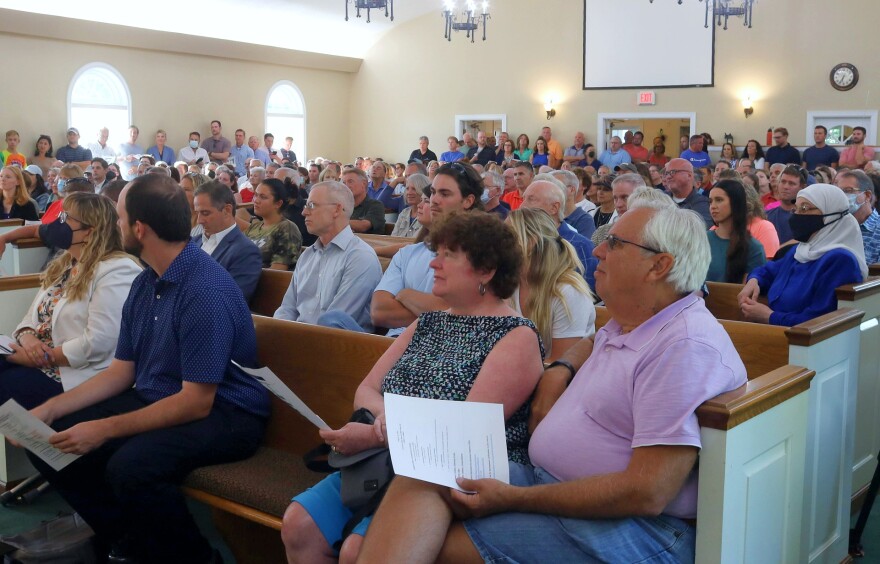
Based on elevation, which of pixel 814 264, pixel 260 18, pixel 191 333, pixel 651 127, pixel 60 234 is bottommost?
pixel 191 333

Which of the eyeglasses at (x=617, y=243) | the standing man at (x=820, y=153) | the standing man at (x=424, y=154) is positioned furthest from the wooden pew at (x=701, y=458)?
the standing man at (x=424, y=154)

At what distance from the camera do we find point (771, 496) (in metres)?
2.20

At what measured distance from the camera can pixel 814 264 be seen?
3641 mm

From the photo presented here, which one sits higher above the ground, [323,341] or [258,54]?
[258,54]

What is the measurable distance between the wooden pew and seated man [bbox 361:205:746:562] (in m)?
0.06

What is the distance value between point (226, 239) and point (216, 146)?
464 inches

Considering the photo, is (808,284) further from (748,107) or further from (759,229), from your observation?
(748,107)

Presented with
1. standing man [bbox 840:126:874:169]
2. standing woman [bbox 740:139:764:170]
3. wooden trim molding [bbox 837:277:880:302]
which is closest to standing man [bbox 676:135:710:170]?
standing woman [bbox 740:139:764:170]

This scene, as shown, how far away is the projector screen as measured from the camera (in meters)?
14.9

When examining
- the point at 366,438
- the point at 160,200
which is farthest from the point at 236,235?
the point at 366,438

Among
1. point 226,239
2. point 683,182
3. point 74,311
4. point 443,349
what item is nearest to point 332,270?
point 226,239

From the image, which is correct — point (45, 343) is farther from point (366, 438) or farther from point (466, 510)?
point (466, 510)

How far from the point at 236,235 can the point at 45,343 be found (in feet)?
3.94

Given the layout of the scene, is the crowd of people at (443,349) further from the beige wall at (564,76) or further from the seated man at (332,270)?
the beige wall at (564,76)
